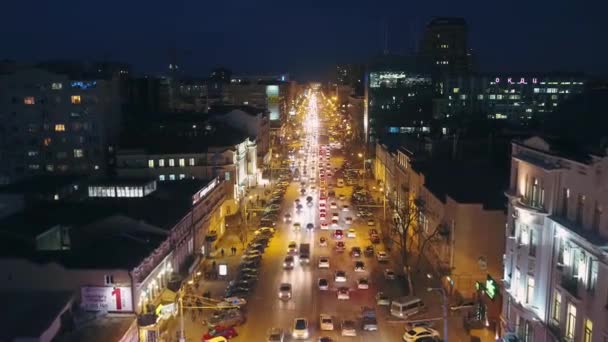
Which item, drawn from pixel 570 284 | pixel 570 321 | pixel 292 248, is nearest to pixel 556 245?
pixel 570 284

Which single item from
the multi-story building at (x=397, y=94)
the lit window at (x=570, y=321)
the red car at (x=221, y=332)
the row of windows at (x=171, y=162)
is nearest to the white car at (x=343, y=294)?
the red car at (x=221, y=332)

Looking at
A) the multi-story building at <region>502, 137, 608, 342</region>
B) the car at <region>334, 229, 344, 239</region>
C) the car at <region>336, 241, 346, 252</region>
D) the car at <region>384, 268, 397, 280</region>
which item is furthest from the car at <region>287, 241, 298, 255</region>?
the multi-story building at <region>502, 137, 608, 342</region>

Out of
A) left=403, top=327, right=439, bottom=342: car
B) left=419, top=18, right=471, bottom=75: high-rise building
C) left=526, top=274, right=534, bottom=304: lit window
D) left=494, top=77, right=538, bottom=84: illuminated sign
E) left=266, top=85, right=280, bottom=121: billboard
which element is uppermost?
left=419, top=18, right=471, bottom=75: high-rise building

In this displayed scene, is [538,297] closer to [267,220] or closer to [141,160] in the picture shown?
[267,220]

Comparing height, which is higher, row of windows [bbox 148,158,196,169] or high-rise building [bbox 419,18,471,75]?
high-rise building [bbox 419,18,471,75]

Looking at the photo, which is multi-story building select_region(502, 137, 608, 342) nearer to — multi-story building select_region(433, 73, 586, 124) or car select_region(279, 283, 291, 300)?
car select_region(279, 283, 291, 300)

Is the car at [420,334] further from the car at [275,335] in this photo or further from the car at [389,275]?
the car at [389,275]

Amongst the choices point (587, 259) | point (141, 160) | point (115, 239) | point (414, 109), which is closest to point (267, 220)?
point (141, 160)

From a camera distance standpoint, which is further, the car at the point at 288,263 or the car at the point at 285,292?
the car at the point at 288,263
